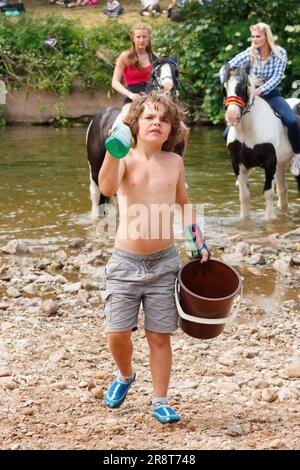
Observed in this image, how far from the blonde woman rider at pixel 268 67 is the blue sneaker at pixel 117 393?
545 cm

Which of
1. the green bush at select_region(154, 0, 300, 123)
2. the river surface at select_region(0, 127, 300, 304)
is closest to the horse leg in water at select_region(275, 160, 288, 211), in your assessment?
the river surface at select_region(0, 127, 300, 304)

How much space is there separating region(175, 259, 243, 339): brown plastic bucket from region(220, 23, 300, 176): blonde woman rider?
16.9 ft

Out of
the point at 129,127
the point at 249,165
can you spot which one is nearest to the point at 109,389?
the point at 129,127

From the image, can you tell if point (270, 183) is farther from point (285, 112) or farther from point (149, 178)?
point (149, 178)

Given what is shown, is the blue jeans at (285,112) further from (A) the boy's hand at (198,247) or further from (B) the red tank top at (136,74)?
(A) the boy's hand at (198,247)

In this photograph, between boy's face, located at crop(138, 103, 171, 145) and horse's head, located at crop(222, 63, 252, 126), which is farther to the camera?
horse's head, located at crop(222, 63, 252, 126)

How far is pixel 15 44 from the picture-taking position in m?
19.1

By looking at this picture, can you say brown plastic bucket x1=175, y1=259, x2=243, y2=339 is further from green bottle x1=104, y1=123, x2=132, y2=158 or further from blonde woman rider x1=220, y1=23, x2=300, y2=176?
blonde woman rider x1=220, y1=23, x2=300, y2=176

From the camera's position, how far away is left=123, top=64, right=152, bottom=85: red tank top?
29.7 ft

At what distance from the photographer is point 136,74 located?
29.8 feet

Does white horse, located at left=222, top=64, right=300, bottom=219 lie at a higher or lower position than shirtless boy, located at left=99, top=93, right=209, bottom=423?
lower

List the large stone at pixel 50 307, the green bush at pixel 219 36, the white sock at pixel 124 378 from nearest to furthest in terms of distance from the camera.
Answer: the white sock at pixel 124 378 < the large stone at pixel 50 307 < the green bush at pixel 219 36

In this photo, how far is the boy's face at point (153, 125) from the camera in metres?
4.20

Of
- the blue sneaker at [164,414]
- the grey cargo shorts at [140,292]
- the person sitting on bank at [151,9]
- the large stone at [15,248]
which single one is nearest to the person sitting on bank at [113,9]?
the person sitting on bank at [151,9]
